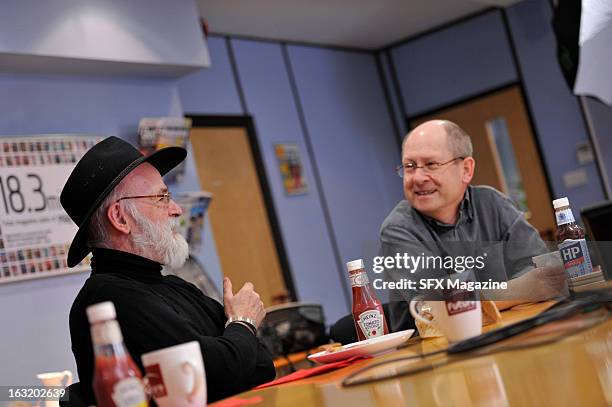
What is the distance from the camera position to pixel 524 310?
2.06m

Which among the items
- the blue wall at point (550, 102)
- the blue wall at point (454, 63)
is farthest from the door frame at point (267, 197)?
the blue wall at point (550, 102)

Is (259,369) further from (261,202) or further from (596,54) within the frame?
(261,202)

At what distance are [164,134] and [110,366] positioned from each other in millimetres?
3911

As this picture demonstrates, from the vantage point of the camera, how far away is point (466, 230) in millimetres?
2861

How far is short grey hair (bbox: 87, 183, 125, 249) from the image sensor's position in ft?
8.04

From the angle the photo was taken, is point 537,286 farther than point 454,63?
No

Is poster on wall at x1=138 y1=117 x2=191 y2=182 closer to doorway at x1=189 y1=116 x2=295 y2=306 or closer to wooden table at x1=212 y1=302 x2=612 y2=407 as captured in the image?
doorway at x1=189 y1=116 x2=295 y2=306

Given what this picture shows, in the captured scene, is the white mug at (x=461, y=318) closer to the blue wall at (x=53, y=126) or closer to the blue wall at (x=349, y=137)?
the blue wall at (x=53, y=126)

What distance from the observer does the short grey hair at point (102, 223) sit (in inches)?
96.4

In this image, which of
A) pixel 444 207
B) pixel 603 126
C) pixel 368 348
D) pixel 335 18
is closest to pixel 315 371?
pixel 368 348

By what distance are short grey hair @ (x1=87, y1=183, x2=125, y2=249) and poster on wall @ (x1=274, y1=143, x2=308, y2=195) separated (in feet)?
14.1

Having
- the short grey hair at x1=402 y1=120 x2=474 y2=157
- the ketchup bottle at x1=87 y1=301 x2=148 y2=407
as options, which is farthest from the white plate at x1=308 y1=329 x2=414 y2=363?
the short grey hair at x1=402 y1=120 x2=474 y2=157

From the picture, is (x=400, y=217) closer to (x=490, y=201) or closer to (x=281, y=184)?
(x=490, y=201)

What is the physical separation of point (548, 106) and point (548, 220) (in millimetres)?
991
